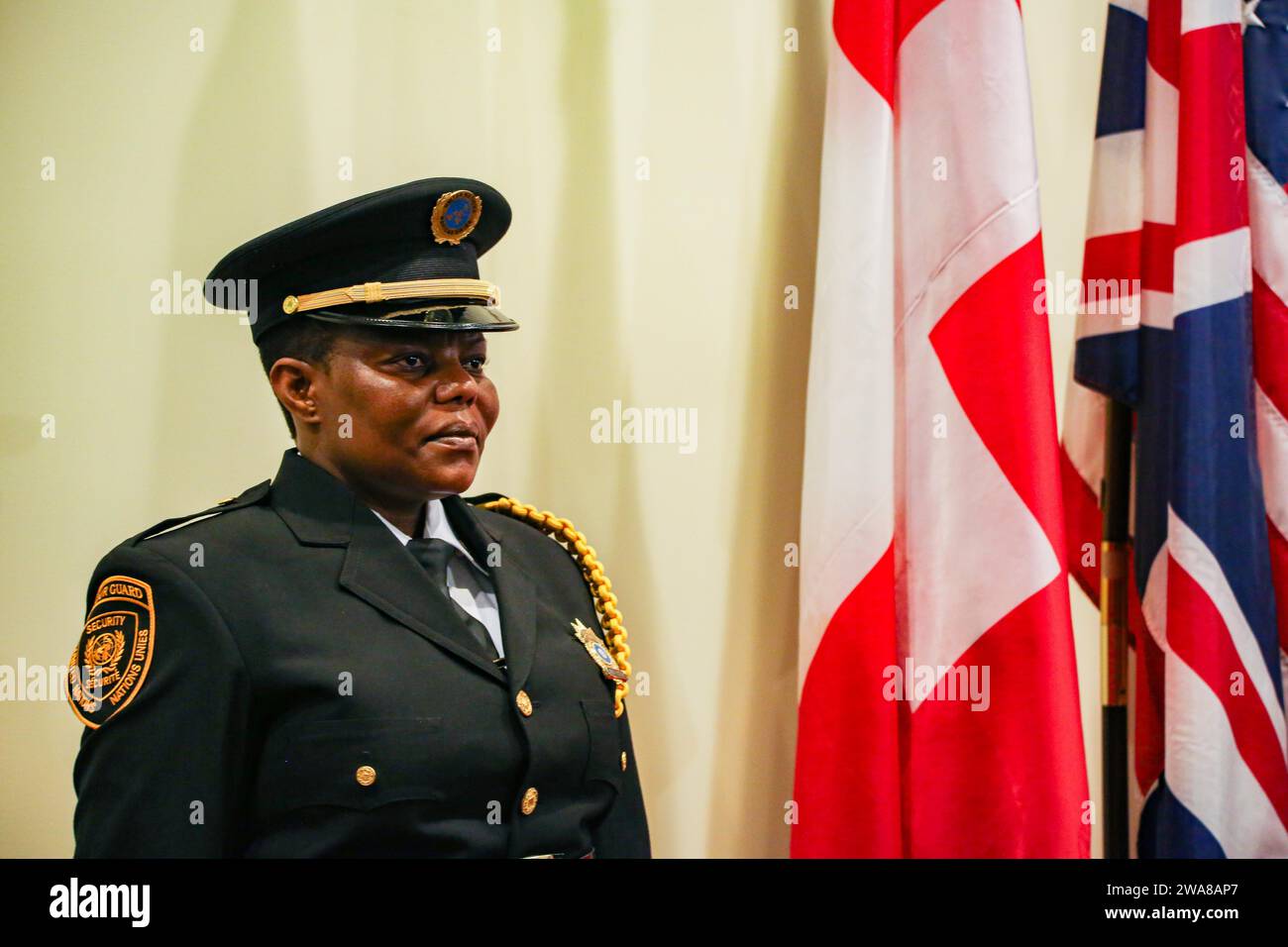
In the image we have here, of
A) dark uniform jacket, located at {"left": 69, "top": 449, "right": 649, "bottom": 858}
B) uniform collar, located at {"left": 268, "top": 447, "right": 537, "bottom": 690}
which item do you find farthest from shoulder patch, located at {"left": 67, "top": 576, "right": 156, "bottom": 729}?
uniform collar, located at {"left": 268, "top": 447, "right": 537, "bottom": 690}

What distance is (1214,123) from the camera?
1.64m

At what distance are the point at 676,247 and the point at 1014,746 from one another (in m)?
0.86

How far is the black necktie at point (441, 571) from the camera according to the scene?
1.40 meters

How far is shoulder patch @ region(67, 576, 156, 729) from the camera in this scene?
123cm

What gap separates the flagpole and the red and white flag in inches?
7.1

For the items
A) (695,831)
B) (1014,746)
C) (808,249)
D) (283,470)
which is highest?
(808,249)

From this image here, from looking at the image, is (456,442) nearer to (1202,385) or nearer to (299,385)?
(299,385)

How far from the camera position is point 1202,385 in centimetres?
162

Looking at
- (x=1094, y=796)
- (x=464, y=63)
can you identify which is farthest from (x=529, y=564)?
(x=1094, y=796)

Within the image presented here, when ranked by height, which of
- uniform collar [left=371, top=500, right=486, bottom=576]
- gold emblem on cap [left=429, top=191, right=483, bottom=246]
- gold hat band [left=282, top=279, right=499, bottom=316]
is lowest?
uniform collar [left=371, top=500, right=486, bottom=576]

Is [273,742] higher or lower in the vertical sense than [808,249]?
lower

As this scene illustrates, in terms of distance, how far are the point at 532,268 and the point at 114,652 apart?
2.79 feet

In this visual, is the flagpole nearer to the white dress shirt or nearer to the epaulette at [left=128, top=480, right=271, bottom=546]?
the white dress shirt
